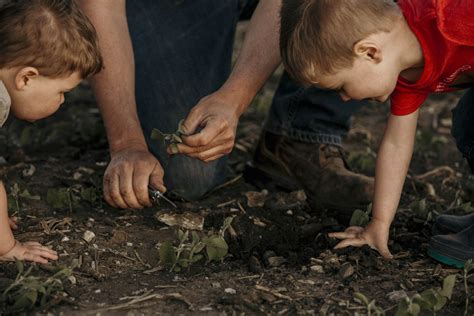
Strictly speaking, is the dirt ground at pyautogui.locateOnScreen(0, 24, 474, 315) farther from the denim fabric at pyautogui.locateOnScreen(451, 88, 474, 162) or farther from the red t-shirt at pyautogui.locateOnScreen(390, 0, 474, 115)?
the red t-shirt at pyautogui.locateOnScreen(390, 0, 474, 115)

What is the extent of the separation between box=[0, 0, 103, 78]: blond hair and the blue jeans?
1014 mm

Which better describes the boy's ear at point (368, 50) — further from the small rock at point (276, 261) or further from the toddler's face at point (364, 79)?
the small rock at point (276, 261)

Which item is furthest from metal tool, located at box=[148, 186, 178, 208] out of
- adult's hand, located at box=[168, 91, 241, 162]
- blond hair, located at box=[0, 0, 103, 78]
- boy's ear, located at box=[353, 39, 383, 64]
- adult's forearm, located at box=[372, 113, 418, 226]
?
boy's ear, located at box=[353, 39, 383, 64]

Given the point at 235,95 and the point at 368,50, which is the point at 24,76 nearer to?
the point at 235,95

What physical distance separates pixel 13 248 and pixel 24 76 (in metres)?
0.59

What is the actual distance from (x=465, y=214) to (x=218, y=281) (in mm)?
1303

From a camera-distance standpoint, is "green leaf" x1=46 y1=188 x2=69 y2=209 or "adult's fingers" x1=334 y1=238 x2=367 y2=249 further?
"green leaf" x1=46 y1=188 x2=69 y2=209

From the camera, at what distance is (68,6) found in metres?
2.82

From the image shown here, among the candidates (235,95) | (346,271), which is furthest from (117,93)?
(346,271)

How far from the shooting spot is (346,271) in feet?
9.25

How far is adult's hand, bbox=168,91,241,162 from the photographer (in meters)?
2.91

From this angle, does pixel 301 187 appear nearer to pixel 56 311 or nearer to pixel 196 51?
pixel 196 51

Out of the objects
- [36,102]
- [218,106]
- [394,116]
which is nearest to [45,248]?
[36,102]

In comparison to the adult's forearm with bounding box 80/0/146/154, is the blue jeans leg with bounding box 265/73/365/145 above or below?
below
